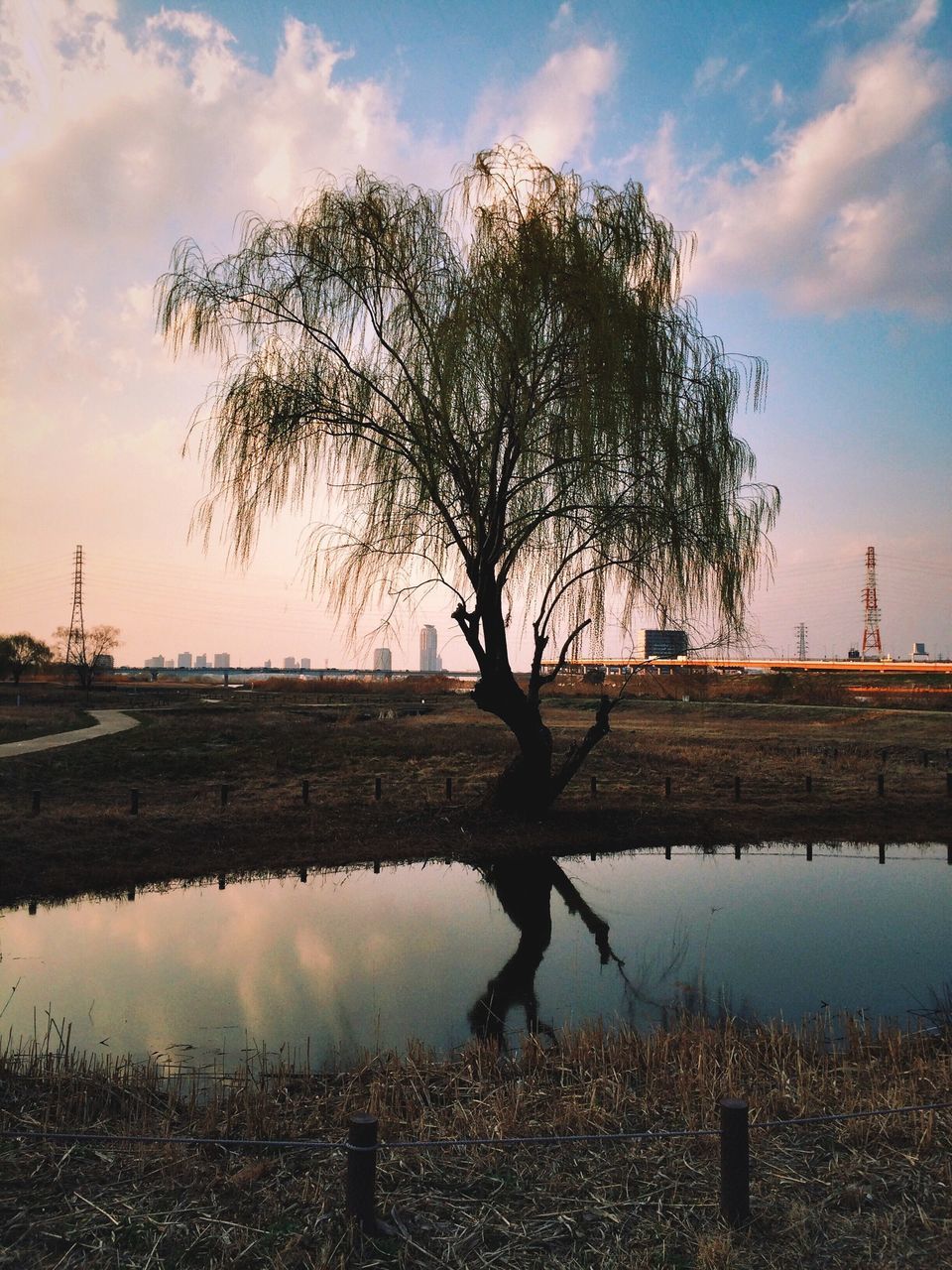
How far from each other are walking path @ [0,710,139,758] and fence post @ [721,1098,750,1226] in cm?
2118

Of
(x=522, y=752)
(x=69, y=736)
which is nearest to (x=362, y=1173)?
(x=522, y=752)

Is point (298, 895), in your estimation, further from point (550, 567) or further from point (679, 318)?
point (679, 318)

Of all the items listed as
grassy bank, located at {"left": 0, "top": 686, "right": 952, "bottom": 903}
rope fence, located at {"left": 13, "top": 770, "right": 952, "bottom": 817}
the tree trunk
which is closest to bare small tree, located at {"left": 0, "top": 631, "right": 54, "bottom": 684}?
grassy bank, located at {"left": 0, "top": 686, "right": 952, "bottom": 903}

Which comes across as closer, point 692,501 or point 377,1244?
point 377,1244

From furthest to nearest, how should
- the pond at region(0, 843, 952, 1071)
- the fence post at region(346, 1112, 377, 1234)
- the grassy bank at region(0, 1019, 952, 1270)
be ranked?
the pond at region(0, 843, 952, 1071) < the grassy bank at region(0, 1019, 952, 1270) < the fence post at region(346, 1112, 377, 1234)

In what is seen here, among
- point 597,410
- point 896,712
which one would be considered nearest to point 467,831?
point 597,410

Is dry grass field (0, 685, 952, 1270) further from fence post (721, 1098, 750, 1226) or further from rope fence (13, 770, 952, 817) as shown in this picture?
rope fence (13, 770, 952, 817)

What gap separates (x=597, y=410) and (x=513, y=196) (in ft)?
14.0

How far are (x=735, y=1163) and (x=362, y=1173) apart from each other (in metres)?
1.58

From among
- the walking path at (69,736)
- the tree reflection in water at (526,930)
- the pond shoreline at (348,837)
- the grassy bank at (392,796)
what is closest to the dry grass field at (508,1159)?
the pond shoreline at (348,837)

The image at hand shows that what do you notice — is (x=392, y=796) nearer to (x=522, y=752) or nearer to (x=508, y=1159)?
(x=522, y=752)

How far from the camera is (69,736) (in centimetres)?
2712

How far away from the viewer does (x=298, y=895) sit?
11719 millimetres

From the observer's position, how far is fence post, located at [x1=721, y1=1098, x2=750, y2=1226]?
11.3ft
